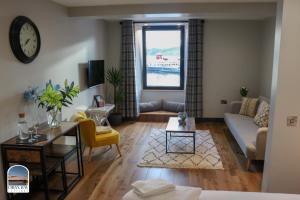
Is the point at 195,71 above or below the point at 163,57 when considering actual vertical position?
below

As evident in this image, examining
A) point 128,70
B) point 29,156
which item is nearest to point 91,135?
point 29,156

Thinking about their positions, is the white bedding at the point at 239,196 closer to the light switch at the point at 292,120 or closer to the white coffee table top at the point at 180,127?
the light switch at the point at 292,120

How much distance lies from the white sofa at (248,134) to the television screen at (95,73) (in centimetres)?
279

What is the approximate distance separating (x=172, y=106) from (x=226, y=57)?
69.0 inches

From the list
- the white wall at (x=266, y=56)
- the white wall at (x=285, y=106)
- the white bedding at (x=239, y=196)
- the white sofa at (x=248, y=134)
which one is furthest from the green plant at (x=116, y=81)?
the white bedding at (x=239, y=196)

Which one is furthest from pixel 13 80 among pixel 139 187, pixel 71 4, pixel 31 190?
pixel 139 187

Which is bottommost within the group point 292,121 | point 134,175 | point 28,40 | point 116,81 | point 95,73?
point 134,175

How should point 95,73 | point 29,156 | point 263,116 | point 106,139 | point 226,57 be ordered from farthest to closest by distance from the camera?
point 226,57 → point 95,73 → point 263,116 → point 106,139 → point 29,156

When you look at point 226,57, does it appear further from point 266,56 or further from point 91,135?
point 91,135

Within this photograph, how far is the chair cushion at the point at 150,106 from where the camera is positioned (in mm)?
6652

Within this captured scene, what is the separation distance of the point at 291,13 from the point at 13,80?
2.96 metres

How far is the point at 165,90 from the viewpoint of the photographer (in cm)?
677

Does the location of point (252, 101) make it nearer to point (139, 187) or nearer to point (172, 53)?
point (172, 53)

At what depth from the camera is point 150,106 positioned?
6.68 meters
